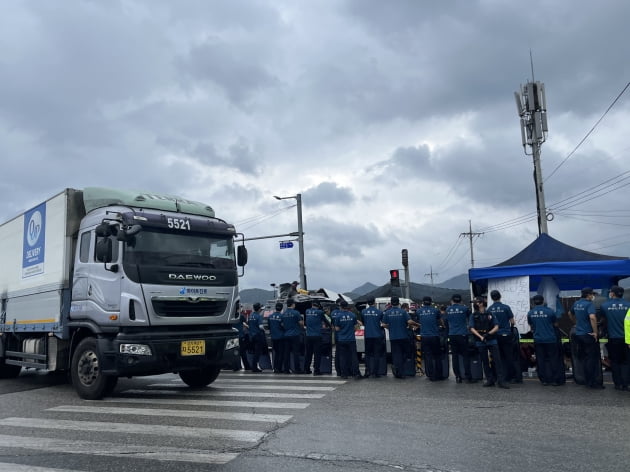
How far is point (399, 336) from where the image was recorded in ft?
38.1

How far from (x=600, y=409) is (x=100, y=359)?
740 centimetres

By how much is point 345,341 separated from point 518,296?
3843mm

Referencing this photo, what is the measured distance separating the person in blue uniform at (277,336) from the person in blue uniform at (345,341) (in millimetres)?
1762

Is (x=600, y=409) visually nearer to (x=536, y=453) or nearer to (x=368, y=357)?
(x=536, y=453)

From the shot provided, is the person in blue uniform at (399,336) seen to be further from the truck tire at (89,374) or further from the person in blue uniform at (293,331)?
the truck tire at (89,374)

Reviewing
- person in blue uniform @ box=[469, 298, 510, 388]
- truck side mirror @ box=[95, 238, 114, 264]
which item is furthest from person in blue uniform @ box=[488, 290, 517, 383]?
truck side mirror @ box=[95, 238, 114, 264]

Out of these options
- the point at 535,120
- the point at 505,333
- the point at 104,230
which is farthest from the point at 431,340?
the point at 535,120

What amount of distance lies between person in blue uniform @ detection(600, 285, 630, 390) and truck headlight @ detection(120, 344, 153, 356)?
7.73 metres

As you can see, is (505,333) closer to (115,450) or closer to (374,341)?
(374,341)

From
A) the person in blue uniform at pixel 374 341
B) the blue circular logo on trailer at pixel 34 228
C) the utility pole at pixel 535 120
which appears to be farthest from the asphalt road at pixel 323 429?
the utility pole at pixel 535 120

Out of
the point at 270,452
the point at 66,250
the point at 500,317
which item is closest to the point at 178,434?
the point at 270,452

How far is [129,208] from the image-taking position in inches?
371

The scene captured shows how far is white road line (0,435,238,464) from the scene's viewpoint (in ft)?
18.0

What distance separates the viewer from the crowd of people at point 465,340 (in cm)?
967
